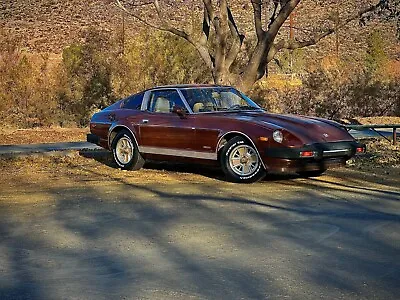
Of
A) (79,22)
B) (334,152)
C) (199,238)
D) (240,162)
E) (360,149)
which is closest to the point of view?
(199,238)

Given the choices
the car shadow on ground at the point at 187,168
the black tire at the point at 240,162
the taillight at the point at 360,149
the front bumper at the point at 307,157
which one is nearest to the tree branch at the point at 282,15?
the car shadow on ground at the point at 187,168

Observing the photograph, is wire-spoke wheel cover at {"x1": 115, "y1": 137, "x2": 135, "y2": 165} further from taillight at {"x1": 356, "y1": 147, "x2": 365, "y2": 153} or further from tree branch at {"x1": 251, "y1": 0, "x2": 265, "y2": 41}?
tree branch at {"x1": 251, "y1": 0, "x2": 265, "y2": 41}

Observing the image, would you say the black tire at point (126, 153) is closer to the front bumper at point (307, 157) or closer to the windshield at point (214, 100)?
the windshield at point (214, 100)

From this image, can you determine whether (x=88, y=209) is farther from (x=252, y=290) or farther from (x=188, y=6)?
(x=188, y=6)

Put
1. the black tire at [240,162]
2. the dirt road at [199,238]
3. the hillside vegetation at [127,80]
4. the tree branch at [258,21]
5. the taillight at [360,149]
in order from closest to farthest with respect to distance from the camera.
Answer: the dirt road at [199,238] → the black tire at [240,162] → the taillight at [360,149] → the tree branch at [258,21] → the hillside vegetation at [127,80]

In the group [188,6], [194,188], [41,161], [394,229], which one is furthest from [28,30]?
[394,229]

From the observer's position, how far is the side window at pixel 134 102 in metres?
13.7

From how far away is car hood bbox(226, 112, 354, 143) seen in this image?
1145 centimetres

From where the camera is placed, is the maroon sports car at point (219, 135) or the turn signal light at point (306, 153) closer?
the turn signal light at point (306, 153)

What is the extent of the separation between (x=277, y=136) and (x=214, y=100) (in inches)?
75.5

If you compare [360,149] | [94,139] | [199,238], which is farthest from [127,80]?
[199,238]

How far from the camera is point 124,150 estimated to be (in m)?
13.5

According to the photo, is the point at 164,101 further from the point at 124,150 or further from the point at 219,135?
the point at 219,135

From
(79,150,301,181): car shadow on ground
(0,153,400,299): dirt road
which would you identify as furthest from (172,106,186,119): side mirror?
(0,153,400,299): dirt road
